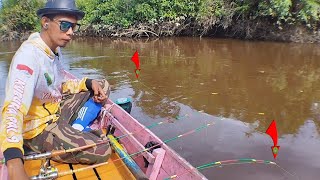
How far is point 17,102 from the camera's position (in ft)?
8.05

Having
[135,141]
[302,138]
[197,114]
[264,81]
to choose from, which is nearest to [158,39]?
[264,81]

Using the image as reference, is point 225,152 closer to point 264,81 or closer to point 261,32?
point 264,81

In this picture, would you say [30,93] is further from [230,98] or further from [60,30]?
[230,98]

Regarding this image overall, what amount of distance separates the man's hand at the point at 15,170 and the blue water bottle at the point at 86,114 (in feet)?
5.66

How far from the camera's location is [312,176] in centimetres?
428

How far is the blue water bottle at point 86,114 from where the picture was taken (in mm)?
4005

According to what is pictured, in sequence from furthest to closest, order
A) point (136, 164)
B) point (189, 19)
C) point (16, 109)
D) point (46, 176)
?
point (189, 19) < point (136, 164) < point (46, 176) < point (16, 109)

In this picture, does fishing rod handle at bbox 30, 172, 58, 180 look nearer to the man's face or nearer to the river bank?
the man's face

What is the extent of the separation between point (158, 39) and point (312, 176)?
18634mm

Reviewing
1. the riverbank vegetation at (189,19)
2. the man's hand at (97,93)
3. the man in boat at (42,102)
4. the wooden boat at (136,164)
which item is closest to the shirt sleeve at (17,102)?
the man in boat at (42,102)

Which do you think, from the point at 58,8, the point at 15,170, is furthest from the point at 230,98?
the point at 15,170

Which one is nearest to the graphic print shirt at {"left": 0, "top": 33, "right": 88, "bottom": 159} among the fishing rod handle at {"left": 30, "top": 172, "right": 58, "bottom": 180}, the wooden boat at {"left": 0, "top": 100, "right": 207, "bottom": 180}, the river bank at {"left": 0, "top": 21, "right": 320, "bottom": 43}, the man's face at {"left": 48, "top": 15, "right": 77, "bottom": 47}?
the man's face at {"left": 48, "top": 15, "right": 77, "bottom": 47}

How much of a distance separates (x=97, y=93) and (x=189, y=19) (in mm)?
18460

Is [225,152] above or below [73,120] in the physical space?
below
